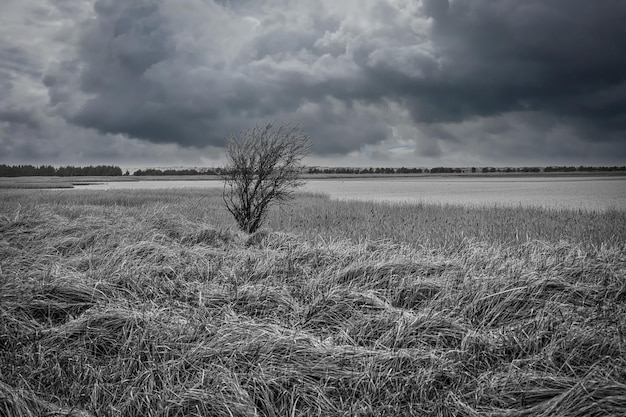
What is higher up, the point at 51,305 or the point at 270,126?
the point at 270,126

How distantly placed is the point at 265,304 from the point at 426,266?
123 inches

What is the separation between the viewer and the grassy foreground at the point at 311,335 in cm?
344

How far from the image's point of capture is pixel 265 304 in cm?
537

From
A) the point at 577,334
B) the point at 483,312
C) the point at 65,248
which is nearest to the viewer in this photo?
the point at 577,334

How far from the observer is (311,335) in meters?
4.45

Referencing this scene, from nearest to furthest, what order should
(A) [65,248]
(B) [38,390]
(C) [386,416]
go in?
(C) [386,416], (B) [38,390], (A) [65,248]

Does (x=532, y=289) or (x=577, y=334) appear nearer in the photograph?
(x=577, y=334)

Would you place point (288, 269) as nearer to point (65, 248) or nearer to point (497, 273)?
point (497, 273)

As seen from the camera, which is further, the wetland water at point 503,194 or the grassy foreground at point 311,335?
the wetland water at point 503,194

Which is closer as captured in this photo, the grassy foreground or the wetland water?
the grassy foreground

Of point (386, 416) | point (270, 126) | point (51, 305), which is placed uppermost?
point (270, 126)

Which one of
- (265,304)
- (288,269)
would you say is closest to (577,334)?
(265,304)

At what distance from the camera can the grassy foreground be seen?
344 cm

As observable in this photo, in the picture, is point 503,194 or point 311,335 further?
point 503,194
